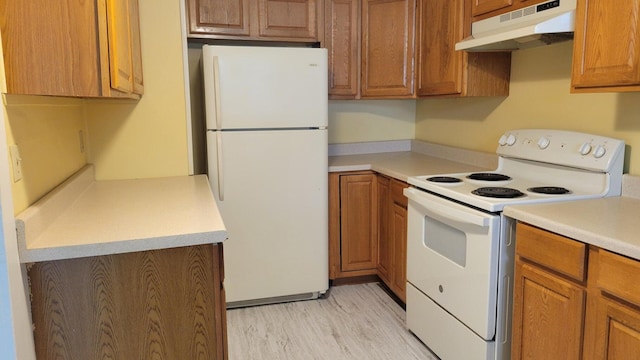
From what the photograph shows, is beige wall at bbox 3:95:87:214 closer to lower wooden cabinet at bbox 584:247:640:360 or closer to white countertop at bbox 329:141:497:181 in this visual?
white countertop at bbox 329:141:497:181

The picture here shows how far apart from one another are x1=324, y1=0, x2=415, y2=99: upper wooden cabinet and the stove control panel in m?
0.94

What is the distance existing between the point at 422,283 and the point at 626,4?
152cm

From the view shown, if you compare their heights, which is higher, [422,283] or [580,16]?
[580,16]

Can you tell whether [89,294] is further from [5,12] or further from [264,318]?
[264,318]

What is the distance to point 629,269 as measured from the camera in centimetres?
137

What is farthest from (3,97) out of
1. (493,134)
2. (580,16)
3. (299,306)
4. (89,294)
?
(493,134)

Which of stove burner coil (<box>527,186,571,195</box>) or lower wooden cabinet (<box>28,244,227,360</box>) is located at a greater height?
stove burner coil (<box>527,186,571,195</box>)

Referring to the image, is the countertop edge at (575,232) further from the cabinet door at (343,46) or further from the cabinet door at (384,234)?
the cabinet door at (343,46)

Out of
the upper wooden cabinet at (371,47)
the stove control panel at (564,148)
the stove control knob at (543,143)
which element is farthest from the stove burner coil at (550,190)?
the upper wooden cabinet at (371,47)

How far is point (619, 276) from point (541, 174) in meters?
1.04

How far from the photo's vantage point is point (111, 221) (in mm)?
1695

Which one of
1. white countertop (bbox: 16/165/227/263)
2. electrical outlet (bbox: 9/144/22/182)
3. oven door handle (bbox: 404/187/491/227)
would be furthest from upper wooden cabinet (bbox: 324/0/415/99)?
electrical outlet (bbox: 9/144/22/182)

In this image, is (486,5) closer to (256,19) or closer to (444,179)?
(444,179)

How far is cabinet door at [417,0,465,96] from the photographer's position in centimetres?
272
